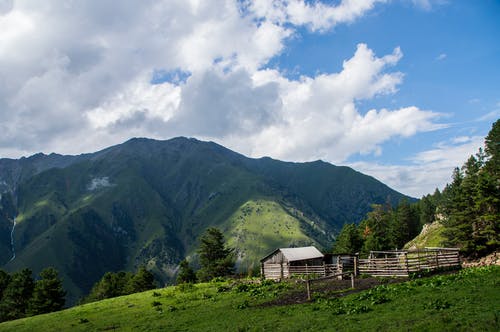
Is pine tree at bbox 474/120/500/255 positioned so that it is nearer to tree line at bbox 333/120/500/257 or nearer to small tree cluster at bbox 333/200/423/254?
tree line at bbox 333/120/500/257

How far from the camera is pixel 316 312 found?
82.0 ft

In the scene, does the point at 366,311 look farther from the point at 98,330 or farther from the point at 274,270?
the point at 274,270

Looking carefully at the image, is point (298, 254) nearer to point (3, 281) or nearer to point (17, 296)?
point (17, 296)

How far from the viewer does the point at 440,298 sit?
22.3 metres

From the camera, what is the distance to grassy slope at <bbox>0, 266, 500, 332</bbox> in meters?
18.8

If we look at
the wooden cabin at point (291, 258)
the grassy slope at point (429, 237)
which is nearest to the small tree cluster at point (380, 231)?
the grassy slope at point (429, 237)

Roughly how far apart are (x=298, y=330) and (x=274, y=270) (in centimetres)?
3769

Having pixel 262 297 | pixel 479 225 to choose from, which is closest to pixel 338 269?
pixel 262 297

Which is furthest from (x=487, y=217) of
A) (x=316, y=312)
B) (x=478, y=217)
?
(x=316, y=312)

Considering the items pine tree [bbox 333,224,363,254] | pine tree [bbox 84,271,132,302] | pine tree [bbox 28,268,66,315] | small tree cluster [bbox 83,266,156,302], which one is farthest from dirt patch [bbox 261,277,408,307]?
pine tree [bbox 84,271,132,302]

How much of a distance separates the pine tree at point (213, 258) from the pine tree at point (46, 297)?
103ft

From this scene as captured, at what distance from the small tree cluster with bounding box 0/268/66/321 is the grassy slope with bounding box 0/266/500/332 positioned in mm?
40997

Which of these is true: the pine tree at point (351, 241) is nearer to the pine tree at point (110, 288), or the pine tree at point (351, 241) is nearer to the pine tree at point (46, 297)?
the pine tree at point (110, 288)

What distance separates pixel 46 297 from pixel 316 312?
6951cm
